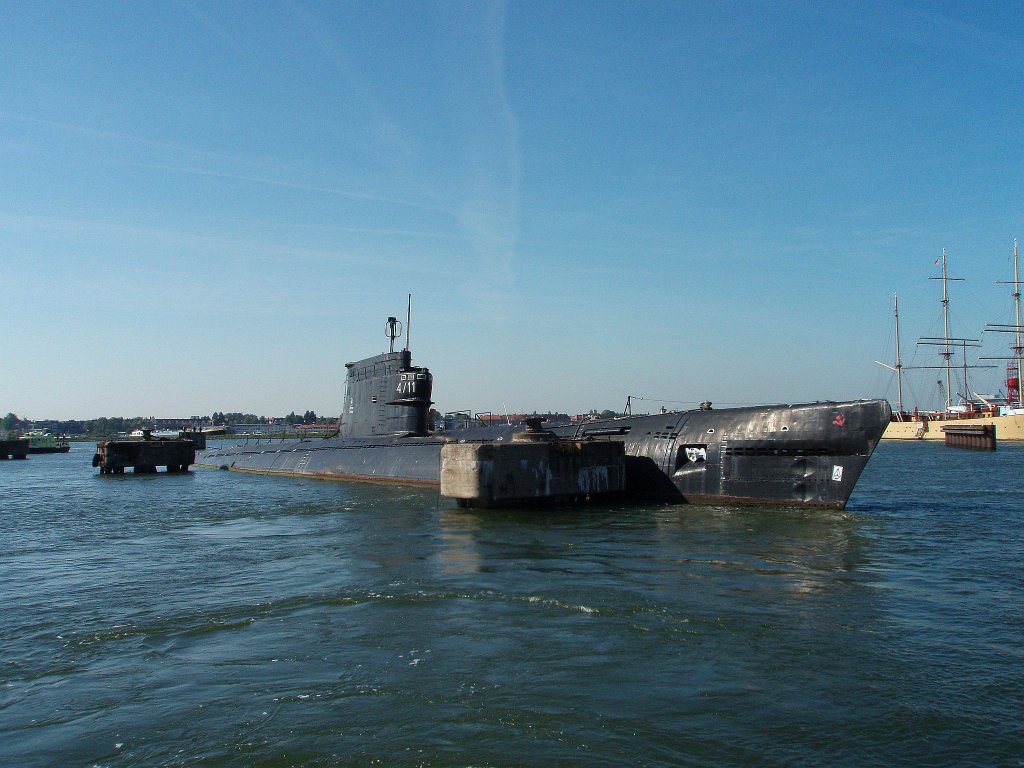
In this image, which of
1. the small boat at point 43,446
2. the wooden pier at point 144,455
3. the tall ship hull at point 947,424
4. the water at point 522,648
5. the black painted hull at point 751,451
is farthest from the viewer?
the small boat at point 43,446

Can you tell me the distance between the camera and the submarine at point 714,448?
840 inches

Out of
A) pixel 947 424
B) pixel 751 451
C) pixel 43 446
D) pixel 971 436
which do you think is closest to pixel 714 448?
pixel 751 451

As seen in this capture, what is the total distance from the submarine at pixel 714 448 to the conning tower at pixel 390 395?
6 cm

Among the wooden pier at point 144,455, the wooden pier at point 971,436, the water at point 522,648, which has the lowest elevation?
the water at point 522,648

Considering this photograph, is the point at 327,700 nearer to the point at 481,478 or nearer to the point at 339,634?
the point at 339,634

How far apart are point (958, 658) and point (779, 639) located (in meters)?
1.92

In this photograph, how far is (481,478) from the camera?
2202 cm

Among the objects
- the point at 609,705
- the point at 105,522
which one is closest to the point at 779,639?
the point at 609,705

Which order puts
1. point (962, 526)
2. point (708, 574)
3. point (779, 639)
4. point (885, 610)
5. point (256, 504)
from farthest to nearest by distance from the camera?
point (256, 504)
point (962, 526)
point (708, 574)
point (885, 610)
point (779, 639)

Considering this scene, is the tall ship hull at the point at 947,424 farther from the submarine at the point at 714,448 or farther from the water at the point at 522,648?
the water at the point at 522,648

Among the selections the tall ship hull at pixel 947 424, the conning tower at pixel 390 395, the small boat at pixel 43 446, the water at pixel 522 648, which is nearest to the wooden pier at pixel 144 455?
the conning tower at pixel 390 395

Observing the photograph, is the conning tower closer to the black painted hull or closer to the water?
the black painted hull

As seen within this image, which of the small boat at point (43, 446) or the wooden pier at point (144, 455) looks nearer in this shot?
the wooden pier at point (144, 455)

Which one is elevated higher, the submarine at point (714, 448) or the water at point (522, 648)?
the submarine at point (714, 448)
